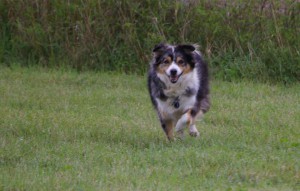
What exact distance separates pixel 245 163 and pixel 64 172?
1740mm

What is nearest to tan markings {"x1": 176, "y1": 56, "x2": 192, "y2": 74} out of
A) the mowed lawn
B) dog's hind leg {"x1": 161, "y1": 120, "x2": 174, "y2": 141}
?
dog's hind leg {"x1": 161, "y1": 120, "x2": 174, "y2": 141}

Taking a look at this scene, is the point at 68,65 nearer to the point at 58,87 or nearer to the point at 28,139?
the point at 58,87

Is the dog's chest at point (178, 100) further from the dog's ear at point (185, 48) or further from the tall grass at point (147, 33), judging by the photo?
the tall grass at point (147, 33)

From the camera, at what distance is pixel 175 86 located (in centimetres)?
905

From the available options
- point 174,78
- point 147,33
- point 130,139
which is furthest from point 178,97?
point 147,33

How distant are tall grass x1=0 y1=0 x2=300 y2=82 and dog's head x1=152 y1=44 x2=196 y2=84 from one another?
14.2ft

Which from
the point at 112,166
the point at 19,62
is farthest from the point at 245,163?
the point at 19,62

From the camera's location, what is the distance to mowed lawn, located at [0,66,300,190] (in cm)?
687

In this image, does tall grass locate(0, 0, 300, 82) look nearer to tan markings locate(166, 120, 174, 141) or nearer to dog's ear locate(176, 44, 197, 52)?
dog's ear locate(176, 44, 197, 52)

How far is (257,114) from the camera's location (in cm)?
1041

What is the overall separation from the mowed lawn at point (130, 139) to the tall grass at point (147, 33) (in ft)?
2.17

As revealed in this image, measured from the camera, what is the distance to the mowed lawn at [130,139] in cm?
687

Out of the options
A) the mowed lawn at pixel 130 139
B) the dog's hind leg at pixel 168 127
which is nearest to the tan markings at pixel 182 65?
the dog's hind leg at pixel 168 127

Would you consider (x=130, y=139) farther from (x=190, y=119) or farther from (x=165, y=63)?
(x=165, y=63)
